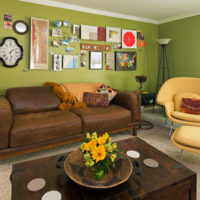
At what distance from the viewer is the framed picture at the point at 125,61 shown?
4020 mm

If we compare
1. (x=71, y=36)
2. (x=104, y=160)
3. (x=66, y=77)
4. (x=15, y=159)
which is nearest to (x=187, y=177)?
(x=104, y=160)

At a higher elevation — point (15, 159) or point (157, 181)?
point (157, 181)

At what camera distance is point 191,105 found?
2.87 meters

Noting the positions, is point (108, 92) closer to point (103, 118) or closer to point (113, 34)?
point (103, 118)

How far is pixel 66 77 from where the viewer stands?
11.5 feet

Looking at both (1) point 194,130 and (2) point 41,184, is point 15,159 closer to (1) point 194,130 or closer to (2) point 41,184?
(2) point 41,184

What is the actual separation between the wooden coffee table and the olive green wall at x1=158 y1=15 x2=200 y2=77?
313cm

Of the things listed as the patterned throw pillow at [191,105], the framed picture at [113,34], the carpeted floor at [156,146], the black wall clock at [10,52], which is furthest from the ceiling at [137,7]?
the carpeted floor at [156,146]

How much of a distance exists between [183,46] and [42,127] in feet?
11.5

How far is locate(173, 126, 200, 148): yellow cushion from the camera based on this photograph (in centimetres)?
186

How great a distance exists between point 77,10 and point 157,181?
10.9ft

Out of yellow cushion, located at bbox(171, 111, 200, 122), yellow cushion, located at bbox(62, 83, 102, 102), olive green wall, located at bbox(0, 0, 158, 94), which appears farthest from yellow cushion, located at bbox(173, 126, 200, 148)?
olive green wall, located at bbox(0, 0, 158, 94)

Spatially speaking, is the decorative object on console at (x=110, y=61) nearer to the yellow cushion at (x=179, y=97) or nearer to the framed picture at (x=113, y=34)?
the framed picture at (x=113, y=34)

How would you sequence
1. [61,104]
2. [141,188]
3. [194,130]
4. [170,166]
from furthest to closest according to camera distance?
[61,104] → [194,130] → [170,166] → [141,188]
